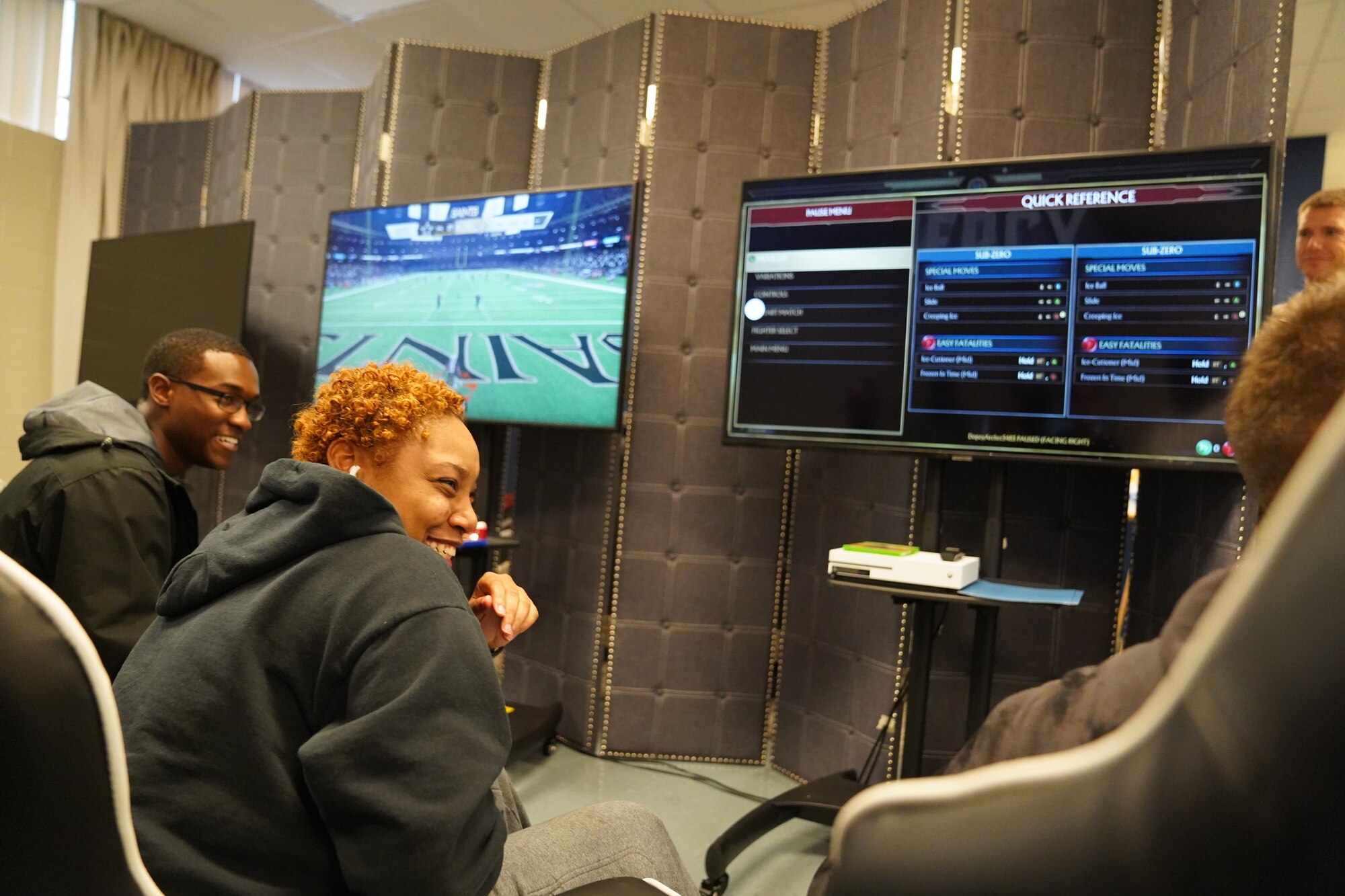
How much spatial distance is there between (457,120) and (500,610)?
9.28 feet

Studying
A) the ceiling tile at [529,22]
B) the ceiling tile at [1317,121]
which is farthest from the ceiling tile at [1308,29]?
the ceiling tile at [529,22]

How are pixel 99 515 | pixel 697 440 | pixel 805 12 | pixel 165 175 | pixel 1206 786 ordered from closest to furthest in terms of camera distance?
1. pixel 1206 786
2. pixel 99 515
3. pixel 697 440
4. pixel 805 12
5. pixel 165 175

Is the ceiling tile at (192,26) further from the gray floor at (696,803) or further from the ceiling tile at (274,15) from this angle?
the gray floor at (696,803)

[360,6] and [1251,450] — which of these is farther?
[360,6]

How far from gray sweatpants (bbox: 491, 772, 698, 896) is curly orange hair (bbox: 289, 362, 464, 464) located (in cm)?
52

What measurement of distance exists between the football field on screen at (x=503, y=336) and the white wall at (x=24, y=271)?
259 cm

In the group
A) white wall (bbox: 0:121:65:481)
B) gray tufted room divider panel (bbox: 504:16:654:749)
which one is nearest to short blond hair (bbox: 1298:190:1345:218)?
gray tufted room divider panel (bbox: 504:16:654:749)

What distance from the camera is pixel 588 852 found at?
4.21 ft

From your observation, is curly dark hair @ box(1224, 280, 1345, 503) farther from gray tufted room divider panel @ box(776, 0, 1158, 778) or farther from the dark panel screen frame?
the dark panel screen frame

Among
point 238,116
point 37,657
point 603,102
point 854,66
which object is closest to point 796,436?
point 854,66

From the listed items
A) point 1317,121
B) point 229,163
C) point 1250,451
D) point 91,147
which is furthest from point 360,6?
point 1250,451

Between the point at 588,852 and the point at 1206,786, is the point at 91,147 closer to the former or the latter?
the point at 588,852

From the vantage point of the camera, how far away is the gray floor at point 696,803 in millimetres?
2477

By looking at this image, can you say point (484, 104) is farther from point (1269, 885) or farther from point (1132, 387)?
point (1269, 885)
